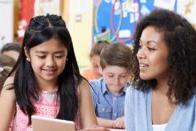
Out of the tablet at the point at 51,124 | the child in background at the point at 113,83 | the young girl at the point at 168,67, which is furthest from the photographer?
the child in background at the point at 113,83

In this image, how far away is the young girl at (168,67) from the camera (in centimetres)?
126

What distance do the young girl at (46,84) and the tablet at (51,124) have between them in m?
0.24

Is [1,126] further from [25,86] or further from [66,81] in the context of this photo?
[66,81]

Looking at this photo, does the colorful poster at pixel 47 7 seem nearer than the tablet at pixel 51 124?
No

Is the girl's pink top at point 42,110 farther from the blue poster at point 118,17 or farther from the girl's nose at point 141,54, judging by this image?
the blue poster at point 118,17

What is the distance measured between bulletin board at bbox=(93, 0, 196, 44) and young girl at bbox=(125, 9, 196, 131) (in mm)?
1313

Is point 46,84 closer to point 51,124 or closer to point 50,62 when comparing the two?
point 50,62

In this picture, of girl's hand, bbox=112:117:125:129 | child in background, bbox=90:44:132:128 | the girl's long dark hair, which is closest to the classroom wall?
child in background, bbox=90:44:132:128

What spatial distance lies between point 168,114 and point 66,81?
0.35 metres

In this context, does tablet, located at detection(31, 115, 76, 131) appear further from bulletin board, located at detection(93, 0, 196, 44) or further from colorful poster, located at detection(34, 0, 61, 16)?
colorful poster, located at detection(34, 0, 61, 16)

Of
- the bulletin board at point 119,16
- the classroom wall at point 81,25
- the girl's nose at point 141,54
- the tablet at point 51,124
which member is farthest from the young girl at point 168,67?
the classroom wall at point 81,25

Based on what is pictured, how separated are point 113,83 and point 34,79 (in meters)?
0.61

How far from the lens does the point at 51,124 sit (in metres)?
1.08

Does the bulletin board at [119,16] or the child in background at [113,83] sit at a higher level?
the bulletin board at [119,16]
